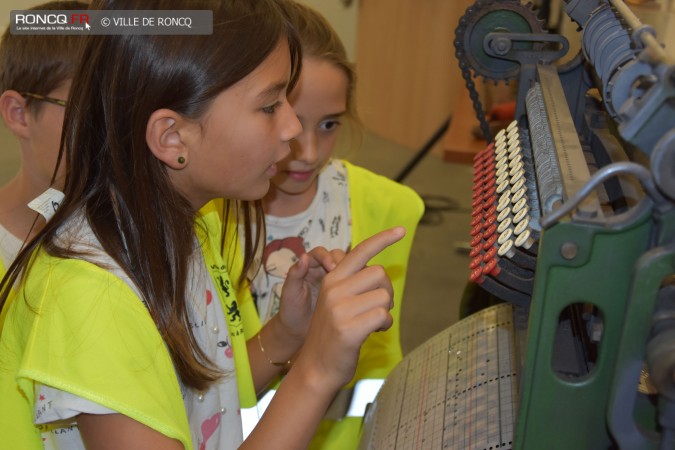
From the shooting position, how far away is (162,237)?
1.08 meters

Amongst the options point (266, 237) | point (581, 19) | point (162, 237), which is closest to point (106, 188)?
point (162, 237)

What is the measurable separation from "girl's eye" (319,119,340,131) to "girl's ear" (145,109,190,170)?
19.1 inches

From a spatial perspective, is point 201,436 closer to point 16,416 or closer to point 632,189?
point 16,416

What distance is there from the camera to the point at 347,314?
99cm

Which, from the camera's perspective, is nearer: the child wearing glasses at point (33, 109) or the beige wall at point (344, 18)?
the child wearing glasses at point (33, 109)

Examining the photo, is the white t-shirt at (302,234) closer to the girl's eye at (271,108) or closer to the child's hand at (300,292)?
the child's hand at (300,292)

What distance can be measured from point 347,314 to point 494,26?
73 cm

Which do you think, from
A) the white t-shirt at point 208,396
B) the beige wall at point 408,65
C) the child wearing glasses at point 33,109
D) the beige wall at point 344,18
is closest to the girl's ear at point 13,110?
the child wearing glasses at point 33,109

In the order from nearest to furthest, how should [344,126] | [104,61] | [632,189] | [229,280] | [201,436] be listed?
1. [632,189]
2. [104,61]
3. [201,436]
4. [229,280]
5. [344,126]

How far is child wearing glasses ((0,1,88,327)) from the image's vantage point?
4.75ft

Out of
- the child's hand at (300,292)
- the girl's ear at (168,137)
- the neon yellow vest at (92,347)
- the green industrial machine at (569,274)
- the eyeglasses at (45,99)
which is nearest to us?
the green industrial machine at (569,274)

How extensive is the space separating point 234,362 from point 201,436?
139mm

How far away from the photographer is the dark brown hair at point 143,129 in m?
1.03

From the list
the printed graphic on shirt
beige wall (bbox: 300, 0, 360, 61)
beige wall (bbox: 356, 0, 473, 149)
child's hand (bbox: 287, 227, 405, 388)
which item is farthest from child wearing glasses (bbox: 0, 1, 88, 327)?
beige wall (bbox: 356, 0, 473, 149)
